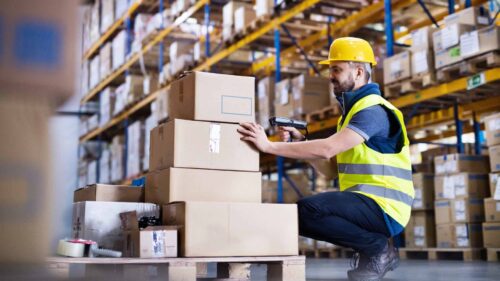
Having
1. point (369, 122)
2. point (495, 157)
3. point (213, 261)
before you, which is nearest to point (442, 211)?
point (495, 157)

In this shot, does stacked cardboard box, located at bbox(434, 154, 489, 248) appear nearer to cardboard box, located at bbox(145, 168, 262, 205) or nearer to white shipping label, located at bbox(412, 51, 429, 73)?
white shipping label, located at bbox(412, 51, 429, 73)

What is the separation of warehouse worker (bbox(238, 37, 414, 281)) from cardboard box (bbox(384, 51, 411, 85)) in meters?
2.91

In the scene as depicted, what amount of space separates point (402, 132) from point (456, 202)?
320 centimetres

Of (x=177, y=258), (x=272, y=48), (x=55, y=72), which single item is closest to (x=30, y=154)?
(x=55, y=72)

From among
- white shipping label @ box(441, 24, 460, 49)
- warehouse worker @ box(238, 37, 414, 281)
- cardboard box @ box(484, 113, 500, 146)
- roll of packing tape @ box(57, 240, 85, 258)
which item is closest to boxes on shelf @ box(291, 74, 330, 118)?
white shipping label @ box(441, 24, 460, 49)

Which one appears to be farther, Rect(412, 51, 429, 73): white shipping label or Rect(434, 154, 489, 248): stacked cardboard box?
Rect(434, 154, 489, 248): stacked cardboard box

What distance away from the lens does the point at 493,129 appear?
18.1ft

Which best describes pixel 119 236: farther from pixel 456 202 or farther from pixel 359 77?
pixel 456 202

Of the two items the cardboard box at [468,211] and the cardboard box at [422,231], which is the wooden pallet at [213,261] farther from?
the cardboard box at [422,231]

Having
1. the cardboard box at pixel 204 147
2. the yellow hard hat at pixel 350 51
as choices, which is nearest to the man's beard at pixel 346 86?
the yellow hard hat at pixel 350 51

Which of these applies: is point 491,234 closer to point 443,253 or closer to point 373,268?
point 443,253

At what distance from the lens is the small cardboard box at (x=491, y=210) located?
215 inches

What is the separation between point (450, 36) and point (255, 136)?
10.3 ft

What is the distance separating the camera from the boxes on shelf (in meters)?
7.31
